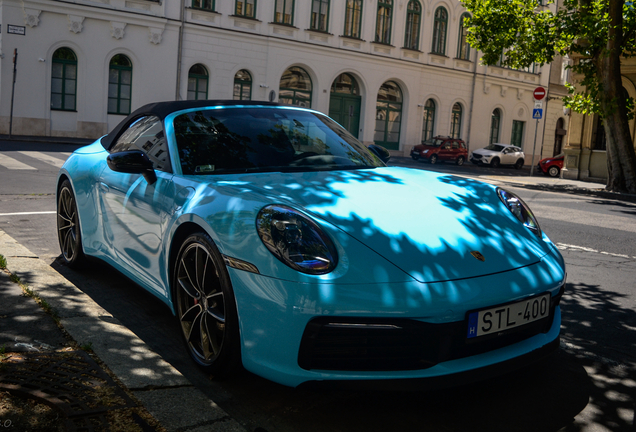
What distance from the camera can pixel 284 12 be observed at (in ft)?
102

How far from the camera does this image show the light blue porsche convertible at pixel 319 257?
2570mm

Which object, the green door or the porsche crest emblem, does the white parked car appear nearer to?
the green door

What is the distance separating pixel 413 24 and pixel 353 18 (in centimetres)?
442

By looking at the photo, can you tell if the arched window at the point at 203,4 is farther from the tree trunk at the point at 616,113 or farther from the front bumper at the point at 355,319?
the front bumper at the point at 355,319

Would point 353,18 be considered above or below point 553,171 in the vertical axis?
above

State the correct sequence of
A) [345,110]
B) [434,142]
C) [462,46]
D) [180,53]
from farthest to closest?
[462,46] → [345,110] → [434,142] → [180,53]

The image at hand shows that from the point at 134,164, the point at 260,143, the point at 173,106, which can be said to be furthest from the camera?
the point at 173,106

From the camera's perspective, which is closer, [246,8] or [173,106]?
[173,106]

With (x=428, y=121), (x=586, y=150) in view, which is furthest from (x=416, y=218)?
(x=428, y=121)

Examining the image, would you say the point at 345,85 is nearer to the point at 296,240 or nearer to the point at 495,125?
the point at 495,125

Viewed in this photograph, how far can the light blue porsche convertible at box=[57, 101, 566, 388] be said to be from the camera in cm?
257

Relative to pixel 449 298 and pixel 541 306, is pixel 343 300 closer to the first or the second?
pixel 449 298

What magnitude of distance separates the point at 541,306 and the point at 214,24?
92.1 feet

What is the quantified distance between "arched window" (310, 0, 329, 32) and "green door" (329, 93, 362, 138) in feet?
11.5
